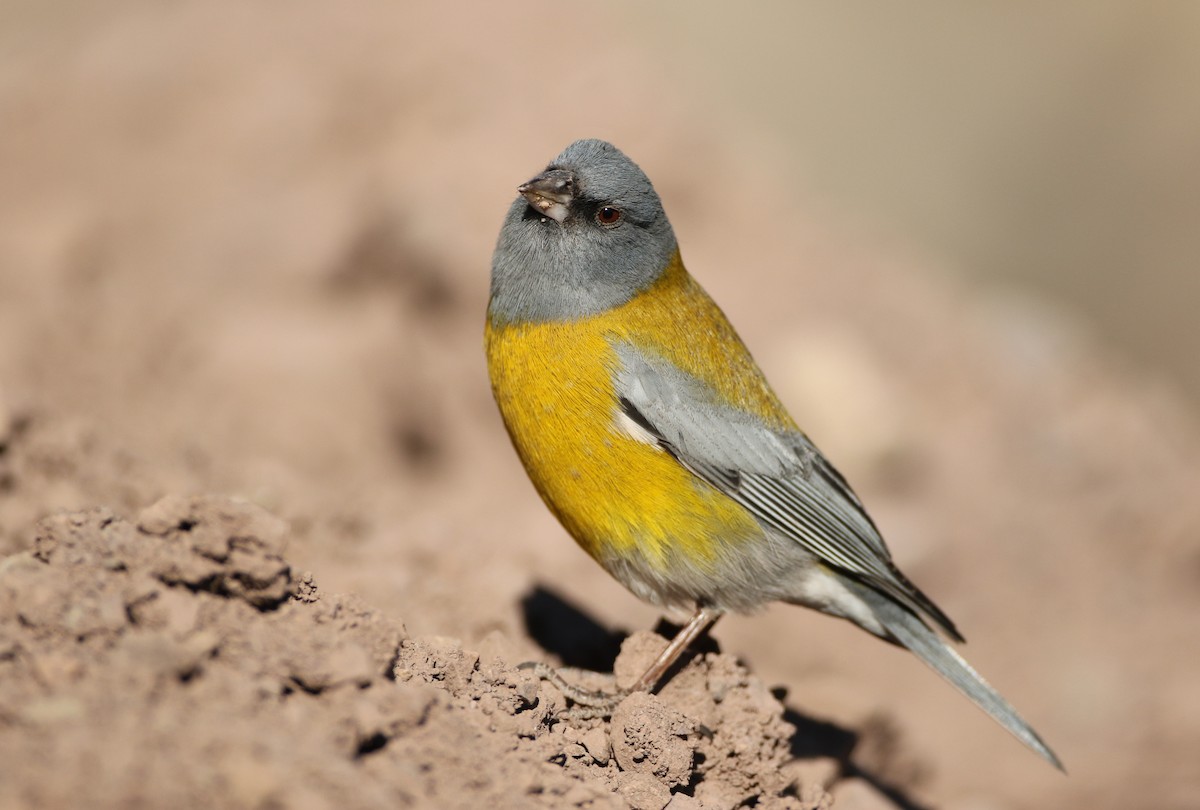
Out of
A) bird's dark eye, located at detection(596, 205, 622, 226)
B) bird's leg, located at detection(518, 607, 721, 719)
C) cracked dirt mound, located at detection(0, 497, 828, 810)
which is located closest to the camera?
cracked dirt mound, located at detection(0, 497, 828, 810)

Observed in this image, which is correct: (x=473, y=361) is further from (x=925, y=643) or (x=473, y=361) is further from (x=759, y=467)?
(x=925, y=643)

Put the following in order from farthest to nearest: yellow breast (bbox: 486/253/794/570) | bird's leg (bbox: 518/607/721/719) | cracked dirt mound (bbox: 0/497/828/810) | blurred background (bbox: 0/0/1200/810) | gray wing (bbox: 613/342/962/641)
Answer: blurred background (bbox: 0/0/1200/810)
gray wing (bbox: 613/342/962/641)
yellow breast (bbox: 486/253/794/570)
bird's leg (bbox: 518/607/721/719)
cracked dirt mound (bbox: 0/497/828/810)

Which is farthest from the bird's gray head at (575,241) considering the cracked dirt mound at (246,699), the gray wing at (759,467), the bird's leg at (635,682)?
the cracked dirt mound at (246,699)

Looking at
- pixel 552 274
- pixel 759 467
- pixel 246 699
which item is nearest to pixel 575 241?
pixel 552 274

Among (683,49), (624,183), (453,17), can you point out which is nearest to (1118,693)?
(624,183)

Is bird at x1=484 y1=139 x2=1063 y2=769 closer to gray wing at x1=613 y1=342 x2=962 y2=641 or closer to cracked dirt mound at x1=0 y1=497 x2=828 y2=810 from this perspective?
gray wing at x1=613 y1=342 x2=962 y2=641

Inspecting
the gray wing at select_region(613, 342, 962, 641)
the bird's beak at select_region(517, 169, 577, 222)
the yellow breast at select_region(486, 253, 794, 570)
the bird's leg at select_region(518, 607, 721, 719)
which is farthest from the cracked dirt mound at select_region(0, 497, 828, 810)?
the bird's beak at select_region(517, 169, 577, 222)

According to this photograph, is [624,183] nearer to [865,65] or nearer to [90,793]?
[90,793]

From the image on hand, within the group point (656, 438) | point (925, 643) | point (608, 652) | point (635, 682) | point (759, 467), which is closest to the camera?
point (635, 682)
